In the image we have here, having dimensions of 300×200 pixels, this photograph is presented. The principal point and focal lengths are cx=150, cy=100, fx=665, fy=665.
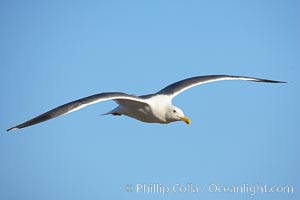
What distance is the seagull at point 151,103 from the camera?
33.7 ft

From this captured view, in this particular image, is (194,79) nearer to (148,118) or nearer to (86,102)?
(148,118)

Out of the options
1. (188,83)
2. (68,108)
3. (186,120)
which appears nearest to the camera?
(68,108)

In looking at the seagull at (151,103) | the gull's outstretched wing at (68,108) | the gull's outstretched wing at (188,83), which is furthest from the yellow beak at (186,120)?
the gull's outstretched wing at (68,108)

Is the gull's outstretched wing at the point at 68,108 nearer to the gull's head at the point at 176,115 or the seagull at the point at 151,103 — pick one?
the seagull at the point at 151,103

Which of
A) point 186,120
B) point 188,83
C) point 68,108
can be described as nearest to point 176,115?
point 186,120

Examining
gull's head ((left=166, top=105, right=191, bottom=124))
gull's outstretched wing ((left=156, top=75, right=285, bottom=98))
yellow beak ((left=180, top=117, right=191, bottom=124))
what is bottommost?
yellow beak ((left=180, top=117, right=191, bottom=124))

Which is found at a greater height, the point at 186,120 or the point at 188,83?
the point at 188,83

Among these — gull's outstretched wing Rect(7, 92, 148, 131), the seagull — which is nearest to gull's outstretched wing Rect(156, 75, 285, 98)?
the seagull

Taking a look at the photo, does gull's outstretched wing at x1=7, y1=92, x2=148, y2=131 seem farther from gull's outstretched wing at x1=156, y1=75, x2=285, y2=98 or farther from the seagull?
gull's outstretched wing at x1=156, y1=75, x2=285, y2=98

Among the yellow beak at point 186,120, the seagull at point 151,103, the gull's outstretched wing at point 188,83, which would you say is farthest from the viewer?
the gull's outstretched wing at point 188,83

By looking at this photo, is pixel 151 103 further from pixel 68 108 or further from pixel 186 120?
pixel 68 108

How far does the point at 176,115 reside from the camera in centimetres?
1184

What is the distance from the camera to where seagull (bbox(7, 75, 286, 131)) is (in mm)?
10266

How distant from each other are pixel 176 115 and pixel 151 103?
516 mm
